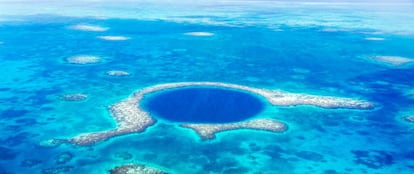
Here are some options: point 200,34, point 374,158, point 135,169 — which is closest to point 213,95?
point 135,169

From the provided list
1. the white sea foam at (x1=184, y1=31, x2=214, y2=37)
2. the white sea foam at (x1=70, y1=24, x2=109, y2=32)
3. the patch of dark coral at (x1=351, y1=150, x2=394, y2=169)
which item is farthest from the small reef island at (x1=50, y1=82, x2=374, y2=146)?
the white sea foam at (x1=70, y1=24, x2=109, y2=32)

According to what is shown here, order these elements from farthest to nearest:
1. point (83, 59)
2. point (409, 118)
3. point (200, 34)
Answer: point (200, 34)
point (83, 59)
point (409, 118)

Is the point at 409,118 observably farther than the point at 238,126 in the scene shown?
Yes

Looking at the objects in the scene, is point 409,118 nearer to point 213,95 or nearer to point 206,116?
point 206,116

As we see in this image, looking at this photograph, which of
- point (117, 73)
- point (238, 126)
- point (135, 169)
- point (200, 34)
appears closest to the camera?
point (135, 169)

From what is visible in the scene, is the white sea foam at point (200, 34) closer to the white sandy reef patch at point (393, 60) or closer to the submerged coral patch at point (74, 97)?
the white sandy reef patch at point (393, 60)

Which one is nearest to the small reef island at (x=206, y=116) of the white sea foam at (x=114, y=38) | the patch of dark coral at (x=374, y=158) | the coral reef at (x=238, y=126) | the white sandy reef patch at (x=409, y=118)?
the coral reef at (x=238, y=126)

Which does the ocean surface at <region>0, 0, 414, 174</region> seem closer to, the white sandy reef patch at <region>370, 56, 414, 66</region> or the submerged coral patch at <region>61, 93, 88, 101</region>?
the submerged coral patch at <region>61, 93, 88, 101</region>
